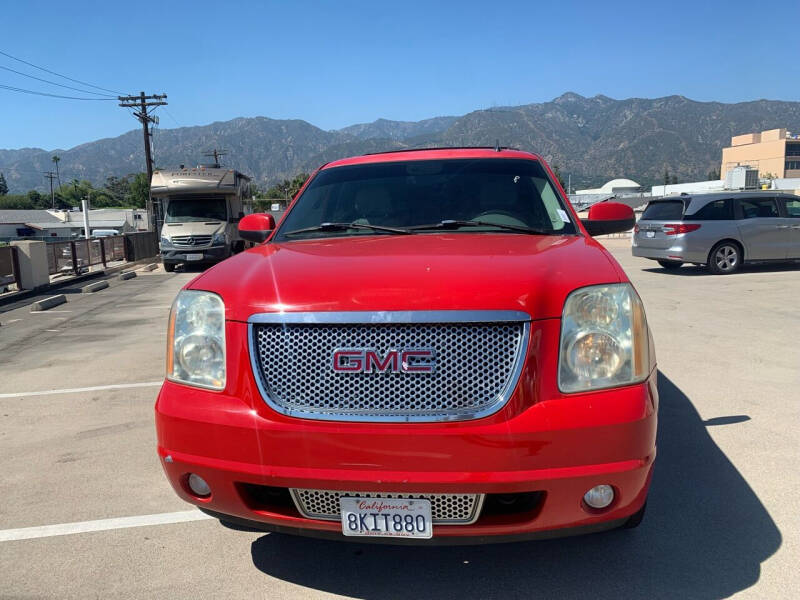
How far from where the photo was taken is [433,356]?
6.98 ft

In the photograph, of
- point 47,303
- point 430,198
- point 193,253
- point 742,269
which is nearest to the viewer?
point 430,198

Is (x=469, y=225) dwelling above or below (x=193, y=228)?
above

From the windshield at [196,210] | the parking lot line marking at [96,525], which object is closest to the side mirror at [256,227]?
the parking lot line marking at [96,525]

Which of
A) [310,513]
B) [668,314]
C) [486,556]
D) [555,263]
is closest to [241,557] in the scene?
[310,513]

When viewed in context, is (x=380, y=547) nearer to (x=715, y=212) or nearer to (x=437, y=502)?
(x=437, y=502)

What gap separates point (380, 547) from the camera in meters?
2.78

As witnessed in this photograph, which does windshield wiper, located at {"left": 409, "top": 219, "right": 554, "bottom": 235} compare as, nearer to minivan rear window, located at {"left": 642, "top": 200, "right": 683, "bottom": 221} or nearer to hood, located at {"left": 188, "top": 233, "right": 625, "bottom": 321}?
hood, located at {"left": 188, "top": 233, "right": 625, "bottom": 321}

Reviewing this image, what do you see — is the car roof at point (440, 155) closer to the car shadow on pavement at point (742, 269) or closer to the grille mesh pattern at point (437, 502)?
the grille mesh pattern at point (437, 502)

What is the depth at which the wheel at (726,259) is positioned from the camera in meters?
13.0

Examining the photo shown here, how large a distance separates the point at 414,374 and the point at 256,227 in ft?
7.99

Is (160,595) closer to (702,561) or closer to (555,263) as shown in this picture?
(555,263)

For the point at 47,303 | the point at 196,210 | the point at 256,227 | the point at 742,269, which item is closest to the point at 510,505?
the point at 256,227

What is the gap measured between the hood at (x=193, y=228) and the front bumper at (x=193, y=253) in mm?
478

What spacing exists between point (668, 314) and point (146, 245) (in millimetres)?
21895
